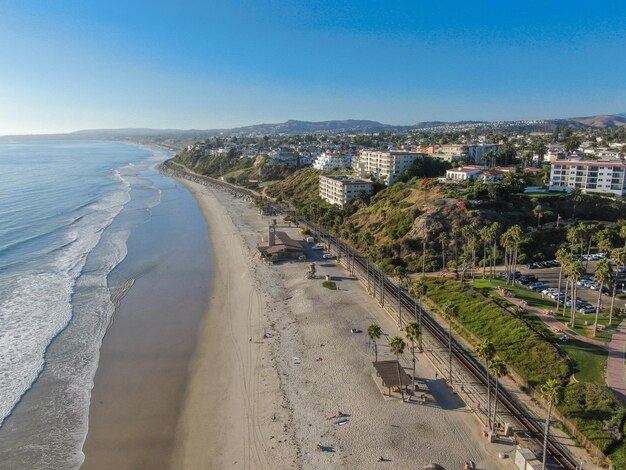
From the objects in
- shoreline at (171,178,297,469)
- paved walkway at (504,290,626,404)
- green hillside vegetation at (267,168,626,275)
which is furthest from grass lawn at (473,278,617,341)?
shoreline at (171,178,297,469)

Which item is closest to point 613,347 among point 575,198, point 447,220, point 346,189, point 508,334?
point 508,334

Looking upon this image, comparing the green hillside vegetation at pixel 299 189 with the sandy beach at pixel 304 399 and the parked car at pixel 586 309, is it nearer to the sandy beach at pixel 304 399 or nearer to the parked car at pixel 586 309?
the sandy beach at pixel 304 399

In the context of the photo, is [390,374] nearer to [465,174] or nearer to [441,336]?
[441,336]

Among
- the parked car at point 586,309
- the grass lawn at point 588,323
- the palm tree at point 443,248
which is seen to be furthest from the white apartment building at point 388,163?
the grass lawn at point 588,323

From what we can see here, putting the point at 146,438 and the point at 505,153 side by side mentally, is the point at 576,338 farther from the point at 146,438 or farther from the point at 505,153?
the point at 505,153

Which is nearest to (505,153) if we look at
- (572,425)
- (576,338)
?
(576,338)
